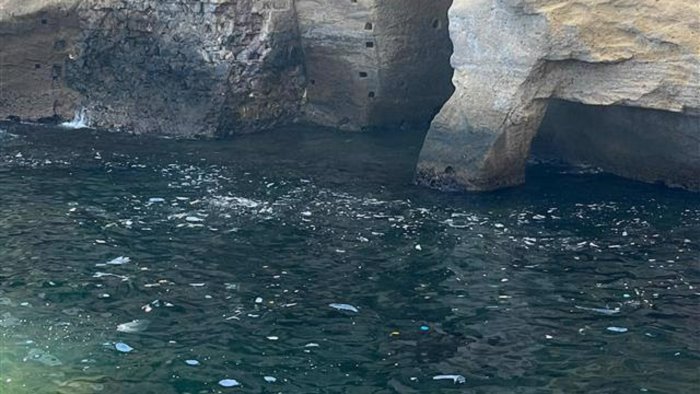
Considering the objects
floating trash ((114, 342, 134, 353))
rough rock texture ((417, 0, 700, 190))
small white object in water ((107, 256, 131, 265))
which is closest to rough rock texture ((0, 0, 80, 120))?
rough rock texture ((417, 0, 700, 190))

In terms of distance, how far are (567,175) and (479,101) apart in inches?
70.3

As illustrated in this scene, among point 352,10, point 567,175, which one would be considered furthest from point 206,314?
point 352,10

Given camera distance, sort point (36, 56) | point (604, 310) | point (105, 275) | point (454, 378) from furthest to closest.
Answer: point (36, 56) < point (105, 275) < point (604, 310) < point (454, 378)

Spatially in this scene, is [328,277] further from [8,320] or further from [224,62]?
[224,62]

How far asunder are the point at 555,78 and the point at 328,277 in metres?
4.29

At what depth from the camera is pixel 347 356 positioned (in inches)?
383

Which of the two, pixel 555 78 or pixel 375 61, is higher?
pixel 555 78

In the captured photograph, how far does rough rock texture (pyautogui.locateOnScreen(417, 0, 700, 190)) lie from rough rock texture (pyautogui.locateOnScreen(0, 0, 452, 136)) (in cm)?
282

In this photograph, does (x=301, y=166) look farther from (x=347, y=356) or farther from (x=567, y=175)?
(x=347, y=356)

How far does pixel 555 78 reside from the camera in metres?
14.2

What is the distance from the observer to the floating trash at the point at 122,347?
9.74 meters

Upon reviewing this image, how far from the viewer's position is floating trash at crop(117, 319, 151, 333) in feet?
33.4

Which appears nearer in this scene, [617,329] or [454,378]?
[454,378]

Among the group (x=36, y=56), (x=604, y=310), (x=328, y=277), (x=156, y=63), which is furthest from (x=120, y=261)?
(x=36, y=56)
